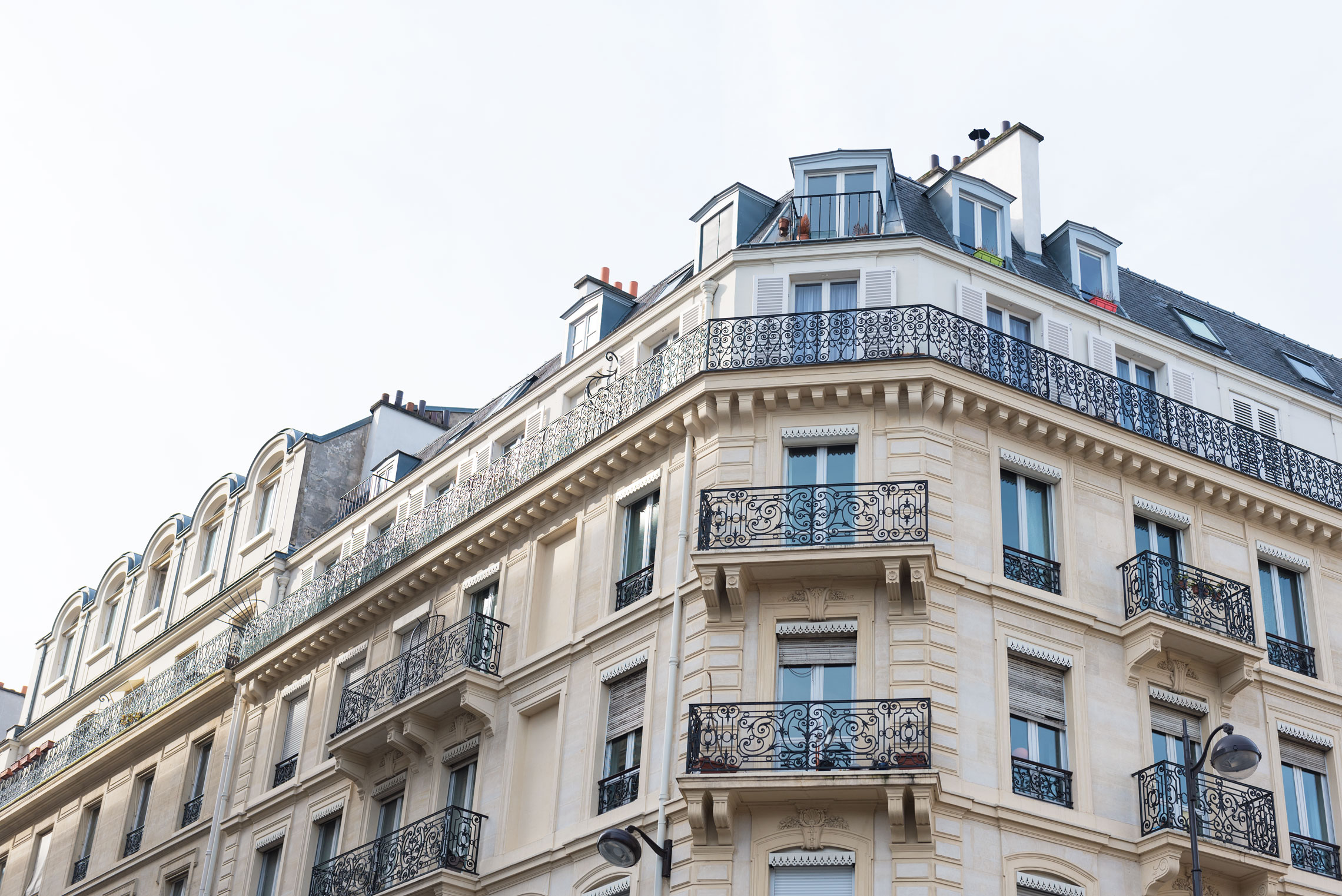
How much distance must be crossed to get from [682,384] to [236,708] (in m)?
11.2

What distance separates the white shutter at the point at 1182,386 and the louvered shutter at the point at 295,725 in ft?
44.7

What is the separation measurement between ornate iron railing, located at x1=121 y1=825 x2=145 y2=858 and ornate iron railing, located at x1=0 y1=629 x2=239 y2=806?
1912mm

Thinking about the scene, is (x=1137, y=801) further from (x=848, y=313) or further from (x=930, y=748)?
(x=848, y=313)

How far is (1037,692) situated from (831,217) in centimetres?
695

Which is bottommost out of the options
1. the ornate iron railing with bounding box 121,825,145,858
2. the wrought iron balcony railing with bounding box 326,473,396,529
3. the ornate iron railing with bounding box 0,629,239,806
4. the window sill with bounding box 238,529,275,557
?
the ornate iron railing with bounding box 121,825,145,858

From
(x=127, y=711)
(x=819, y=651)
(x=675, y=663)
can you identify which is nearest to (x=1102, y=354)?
(x=819, y=651)

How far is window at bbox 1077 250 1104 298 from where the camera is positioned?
77.8 ft

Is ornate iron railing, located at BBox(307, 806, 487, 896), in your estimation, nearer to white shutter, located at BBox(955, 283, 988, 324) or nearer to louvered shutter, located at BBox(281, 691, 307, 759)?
louvered shutter, located at BBox(281, 691, 307, 759)

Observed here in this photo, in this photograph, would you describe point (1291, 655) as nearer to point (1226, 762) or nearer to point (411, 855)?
point (1226, 762)

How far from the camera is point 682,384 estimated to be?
20781mm

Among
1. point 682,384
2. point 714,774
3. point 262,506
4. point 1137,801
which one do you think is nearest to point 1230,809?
point 1137,801

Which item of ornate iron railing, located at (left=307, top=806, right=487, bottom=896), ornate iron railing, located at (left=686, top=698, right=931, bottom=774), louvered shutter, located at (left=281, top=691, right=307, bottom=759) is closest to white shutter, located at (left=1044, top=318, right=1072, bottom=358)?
ornate iron railing, located at (left=686, top=698, right=931, bottom=774)

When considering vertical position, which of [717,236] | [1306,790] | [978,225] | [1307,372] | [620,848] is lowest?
[620,848]

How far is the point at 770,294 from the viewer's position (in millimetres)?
21453
